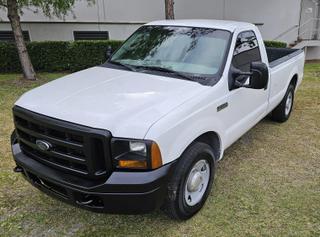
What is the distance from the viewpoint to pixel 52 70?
10852 mm

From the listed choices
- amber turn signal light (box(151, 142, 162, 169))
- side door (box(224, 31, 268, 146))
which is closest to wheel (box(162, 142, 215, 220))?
amber turn signal light (box(151, 142, 162, 169))

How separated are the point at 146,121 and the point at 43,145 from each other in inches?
37.2

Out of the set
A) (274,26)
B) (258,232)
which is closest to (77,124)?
(258,232)

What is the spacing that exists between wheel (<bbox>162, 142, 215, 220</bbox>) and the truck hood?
50cm

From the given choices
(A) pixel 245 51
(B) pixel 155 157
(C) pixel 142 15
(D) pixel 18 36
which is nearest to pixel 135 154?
(B) pixel 155 157

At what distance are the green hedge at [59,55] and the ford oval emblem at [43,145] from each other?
307 inches

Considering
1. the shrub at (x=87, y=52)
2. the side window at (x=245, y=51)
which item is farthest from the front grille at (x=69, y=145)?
the shrub at (x=87, y=52)

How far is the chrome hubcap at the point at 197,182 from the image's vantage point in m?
3.22

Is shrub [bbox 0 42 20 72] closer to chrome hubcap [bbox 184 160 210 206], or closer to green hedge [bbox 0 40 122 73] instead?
green hedge [bbox 0 40 122 73]

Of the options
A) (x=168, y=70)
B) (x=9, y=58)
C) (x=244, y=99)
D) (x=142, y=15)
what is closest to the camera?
(x=168, y=70)

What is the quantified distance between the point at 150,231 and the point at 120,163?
35.2 inches

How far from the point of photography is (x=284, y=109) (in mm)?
5852

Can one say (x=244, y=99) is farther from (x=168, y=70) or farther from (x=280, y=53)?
(x=280, y=53)

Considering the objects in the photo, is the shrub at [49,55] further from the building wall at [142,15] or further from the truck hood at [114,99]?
the truck hood at [114,99]
